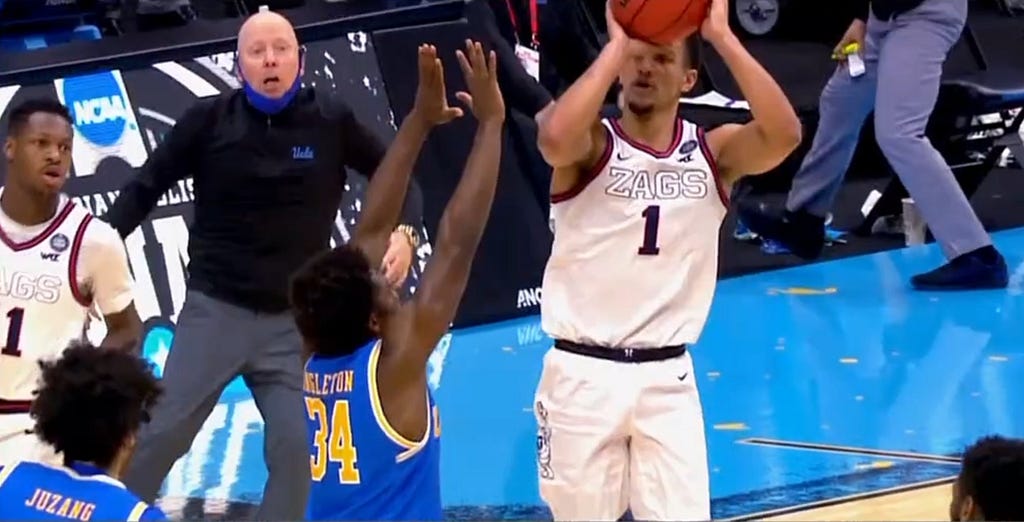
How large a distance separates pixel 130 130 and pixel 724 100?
5.03 m

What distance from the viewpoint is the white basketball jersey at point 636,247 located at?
16.6 ft

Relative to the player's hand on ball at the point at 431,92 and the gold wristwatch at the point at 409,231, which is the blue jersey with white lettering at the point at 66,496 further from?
the gold wristwatch at the point at 409,231

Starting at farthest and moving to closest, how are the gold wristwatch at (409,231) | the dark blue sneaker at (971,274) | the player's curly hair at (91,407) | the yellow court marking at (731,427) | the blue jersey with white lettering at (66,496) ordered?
the dark blue sneaker at (971,274) → the yellow court marking at (731,427) → the gold wristwatch at (409,231) → the player's curly hair at (91,407) → the blue jersey with white lettering at (66,496)

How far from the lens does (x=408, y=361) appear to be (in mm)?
4637

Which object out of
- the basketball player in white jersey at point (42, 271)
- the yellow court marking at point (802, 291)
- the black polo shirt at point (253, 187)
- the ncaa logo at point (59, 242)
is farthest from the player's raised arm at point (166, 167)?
the yellow court marking at point (802, 291)

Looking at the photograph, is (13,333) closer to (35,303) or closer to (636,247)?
(35,303)

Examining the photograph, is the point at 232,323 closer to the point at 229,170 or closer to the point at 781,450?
the point at 229,170

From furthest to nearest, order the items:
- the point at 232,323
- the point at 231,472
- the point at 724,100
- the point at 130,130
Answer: the point at 724,100, the point at 130,130, the point at 231,472, the point at 232,323

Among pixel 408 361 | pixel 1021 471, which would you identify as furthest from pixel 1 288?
pixel 1021 471

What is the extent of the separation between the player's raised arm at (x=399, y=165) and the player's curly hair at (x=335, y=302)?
0.40 metres

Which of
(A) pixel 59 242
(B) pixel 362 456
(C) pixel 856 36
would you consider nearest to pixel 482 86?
(B) pixel 362 456

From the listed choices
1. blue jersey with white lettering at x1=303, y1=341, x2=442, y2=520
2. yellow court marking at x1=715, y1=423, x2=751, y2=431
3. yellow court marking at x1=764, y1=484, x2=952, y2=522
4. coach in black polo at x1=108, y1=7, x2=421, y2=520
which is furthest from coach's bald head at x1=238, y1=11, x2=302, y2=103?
yellow court marking at x1=715, y1=423, x2=751, y2=431

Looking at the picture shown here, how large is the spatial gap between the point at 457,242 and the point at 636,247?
0.53 metres

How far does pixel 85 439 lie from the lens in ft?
13.1
